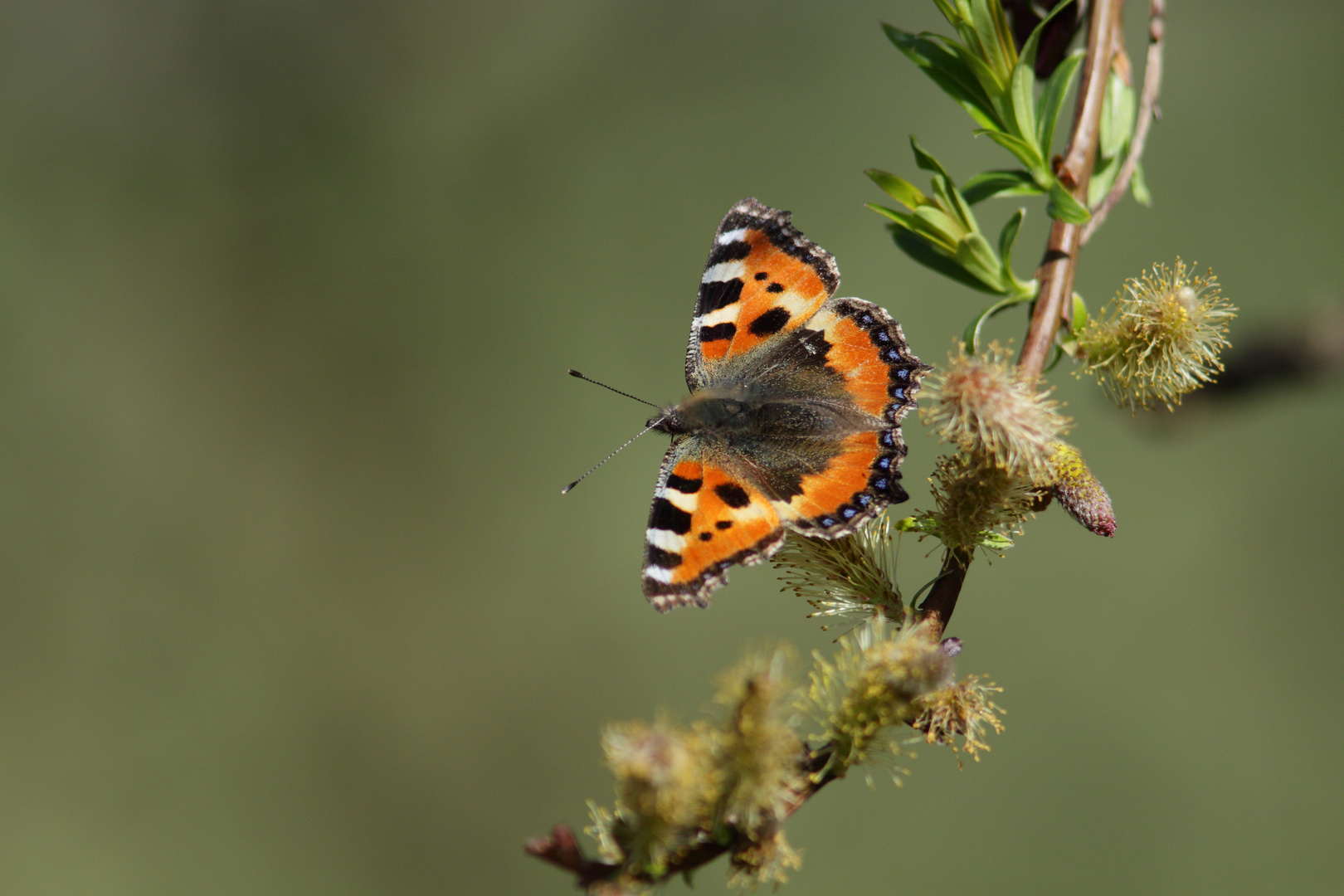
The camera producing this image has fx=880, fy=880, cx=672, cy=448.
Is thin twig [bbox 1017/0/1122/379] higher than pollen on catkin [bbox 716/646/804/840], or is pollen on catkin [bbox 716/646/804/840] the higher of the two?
thin twig [bbox 1017/0/1122/379]

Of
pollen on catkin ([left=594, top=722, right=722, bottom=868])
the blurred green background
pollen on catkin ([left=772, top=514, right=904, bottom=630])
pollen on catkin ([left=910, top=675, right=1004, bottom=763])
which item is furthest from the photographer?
the blurred green background

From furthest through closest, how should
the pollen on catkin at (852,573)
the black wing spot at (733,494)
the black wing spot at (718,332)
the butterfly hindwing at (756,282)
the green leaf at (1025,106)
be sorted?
the black wing spot at (718,332), the butterfly hindwing at (756,282), the black wing spot at (733,494), the green leaf at (1025,106), the pollen on catkin at (852,573)

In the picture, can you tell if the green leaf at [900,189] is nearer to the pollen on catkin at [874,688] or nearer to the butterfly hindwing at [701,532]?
the butterfly hindwing at [701,532]

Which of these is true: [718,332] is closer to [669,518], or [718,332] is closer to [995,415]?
[669,518]

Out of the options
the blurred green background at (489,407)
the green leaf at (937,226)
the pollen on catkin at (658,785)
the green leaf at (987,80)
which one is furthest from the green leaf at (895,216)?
the blurred green background at (489,407)

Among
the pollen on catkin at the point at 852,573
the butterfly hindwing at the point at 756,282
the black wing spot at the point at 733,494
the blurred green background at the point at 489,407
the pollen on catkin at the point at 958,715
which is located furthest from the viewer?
the blurred green background at the point at 489,407

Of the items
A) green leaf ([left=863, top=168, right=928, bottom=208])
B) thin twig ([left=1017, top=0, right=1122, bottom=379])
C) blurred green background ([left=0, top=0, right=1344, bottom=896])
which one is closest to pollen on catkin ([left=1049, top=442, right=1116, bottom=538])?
thin twig ([left=1017, top=0, right=1122, bottom=379])

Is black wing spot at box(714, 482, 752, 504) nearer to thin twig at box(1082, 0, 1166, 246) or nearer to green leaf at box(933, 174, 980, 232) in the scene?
green leaf at box(933, 174, 980, 232)
